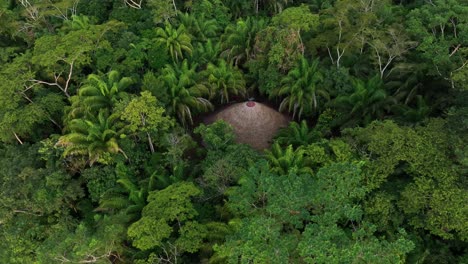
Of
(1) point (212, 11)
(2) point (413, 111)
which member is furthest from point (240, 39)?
(2) point (413, 111)

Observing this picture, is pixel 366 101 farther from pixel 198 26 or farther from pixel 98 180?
pixel 98 180

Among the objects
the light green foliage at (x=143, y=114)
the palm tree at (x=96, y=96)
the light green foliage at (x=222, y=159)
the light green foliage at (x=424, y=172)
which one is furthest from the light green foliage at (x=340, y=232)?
the palm tree at (x=96, y=96)

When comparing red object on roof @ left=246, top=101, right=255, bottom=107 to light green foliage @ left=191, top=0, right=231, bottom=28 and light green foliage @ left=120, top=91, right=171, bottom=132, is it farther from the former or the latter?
light green foliage @ left=191, top=0, right=231, bottom=28

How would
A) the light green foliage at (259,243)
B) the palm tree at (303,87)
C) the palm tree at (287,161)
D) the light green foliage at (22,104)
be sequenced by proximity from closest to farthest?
1. the light green foliage at (259,243)
2. the palm tree at (287,161)
3. the light green foliage at (22,104)
4. the palm tree at (303,87)

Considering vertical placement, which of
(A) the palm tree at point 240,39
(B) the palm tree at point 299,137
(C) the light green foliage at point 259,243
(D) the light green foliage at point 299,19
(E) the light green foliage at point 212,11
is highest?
(D) the light green foliage at point 299,19

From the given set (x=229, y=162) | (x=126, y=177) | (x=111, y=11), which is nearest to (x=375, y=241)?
(x=229, y=162)

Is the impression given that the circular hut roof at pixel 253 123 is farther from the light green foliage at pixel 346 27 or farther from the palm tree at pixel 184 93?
the light green foliage at pixel 346 27
